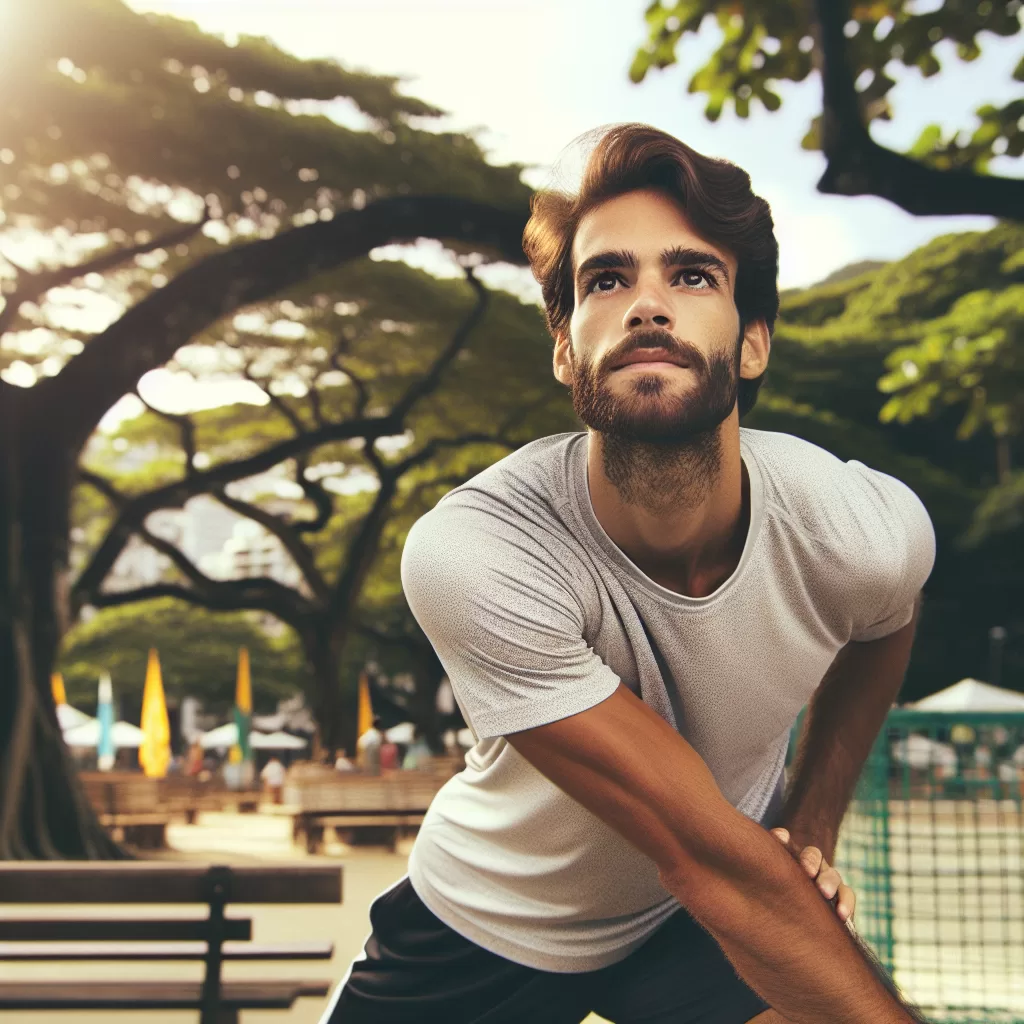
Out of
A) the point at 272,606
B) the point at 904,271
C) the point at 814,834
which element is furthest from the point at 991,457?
the point at 814,834

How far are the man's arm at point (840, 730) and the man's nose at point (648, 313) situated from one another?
76 cm

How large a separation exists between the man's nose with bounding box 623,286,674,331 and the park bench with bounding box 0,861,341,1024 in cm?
Result: 304

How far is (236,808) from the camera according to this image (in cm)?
2091

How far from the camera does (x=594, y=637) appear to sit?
1.72 m

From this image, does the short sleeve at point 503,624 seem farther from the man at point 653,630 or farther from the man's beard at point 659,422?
the man's beard at point 659,422

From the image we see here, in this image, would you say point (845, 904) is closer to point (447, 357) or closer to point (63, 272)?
point (63, 272)

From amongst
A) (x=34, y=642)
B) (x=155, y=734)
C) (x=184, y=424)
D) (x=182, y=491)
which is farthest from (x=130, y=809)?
(x=184, y=424)

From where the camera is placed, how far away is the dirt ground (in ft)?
19.5

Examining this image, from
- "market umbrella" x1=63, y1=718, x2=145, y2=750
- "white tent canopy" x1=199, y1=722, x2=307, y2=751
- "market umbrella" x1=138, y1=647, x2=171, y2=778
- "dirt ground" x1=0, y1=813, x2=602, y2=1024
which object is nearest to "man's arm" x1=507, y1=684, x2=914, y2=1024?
"dirt ground" x1=0, y1=813, x2=602, y2=1024

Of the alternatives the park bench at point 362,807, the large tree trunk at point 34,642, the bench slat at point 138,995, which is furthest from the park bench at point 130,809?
the bench slat at point 138,995

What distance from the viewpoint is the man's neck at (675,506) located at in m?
1.66

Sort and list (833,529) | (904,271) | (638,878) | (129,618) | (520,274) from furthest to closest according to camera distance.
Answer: (129,618), (904,271), (520,274), (638,878), (833,529)

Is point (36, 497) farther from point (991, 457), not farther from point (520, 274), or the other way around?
point (991, 457)

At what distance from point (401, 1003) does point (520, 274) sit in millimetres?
17595
